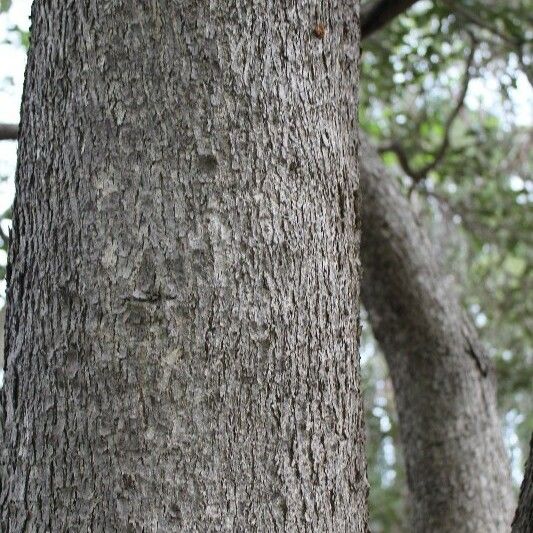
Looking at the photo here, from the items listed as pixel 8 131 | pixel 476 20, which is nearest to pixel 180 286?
pixel 8 131

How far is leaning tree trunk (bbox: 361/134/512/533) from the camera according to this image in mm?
3012

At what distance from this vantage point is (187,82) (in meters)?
1.27

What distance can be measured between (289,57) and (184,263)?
14.5 inches

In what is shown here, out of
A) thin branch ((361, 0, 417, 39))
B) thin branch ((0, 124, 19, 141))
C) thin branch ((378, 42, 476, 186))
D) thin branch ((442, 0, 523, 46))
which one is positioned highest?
thin branch ((442, 0, 523, 46))

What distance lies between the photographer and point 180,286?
1.21 meters

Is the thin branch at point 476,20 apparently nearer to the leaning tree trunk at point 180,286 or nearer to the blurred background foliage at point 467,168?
the blurred background foliage at point 467,168

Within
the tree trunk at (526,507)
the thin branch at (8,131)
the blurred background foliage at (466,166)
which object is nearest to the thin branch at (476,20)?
the blurred background foliage at (466,166)

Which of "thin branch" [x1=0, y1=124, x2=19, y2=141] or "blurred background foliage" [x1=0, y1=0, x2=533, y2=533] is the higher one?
"blurred background foliage" [x1=0, y1=0, x2=533, y2=533]

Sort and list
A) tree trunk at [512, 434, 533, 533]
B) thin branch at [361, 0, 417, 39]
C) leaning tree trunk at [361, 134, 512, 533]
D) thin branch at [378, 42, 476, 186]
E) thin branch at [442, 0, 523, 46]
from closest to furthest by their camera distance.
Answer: tree trunk at [512, 434, 533, 533] → thin branch at [361, 0, 417, 39] → leaning tree trunk at [361, 134, 512, 533] → thin branch at [442, 0, 523, 46] → thin branch at [378, 42, 476, 186]

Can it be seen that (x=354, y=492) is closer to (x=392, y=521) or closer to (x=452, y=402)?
(x=452, y=402)

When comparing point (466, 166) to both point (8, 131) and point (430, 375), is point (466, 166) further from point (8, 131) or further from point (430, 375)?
point (8, 131)

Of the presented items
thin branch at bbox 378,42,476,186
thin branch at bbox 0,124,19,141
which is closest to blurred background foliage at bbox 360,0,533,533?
thin branch at bbox 378,42,476,186

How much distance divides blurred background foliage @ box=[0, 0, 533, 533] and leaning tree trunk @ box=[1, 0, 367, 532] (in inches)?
88.1

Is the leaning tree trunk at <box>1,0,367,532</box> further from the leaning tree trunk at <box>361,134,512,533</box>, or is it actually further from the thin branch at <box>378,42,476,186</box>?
the thin branch at <box>378,42,476,186</box>
